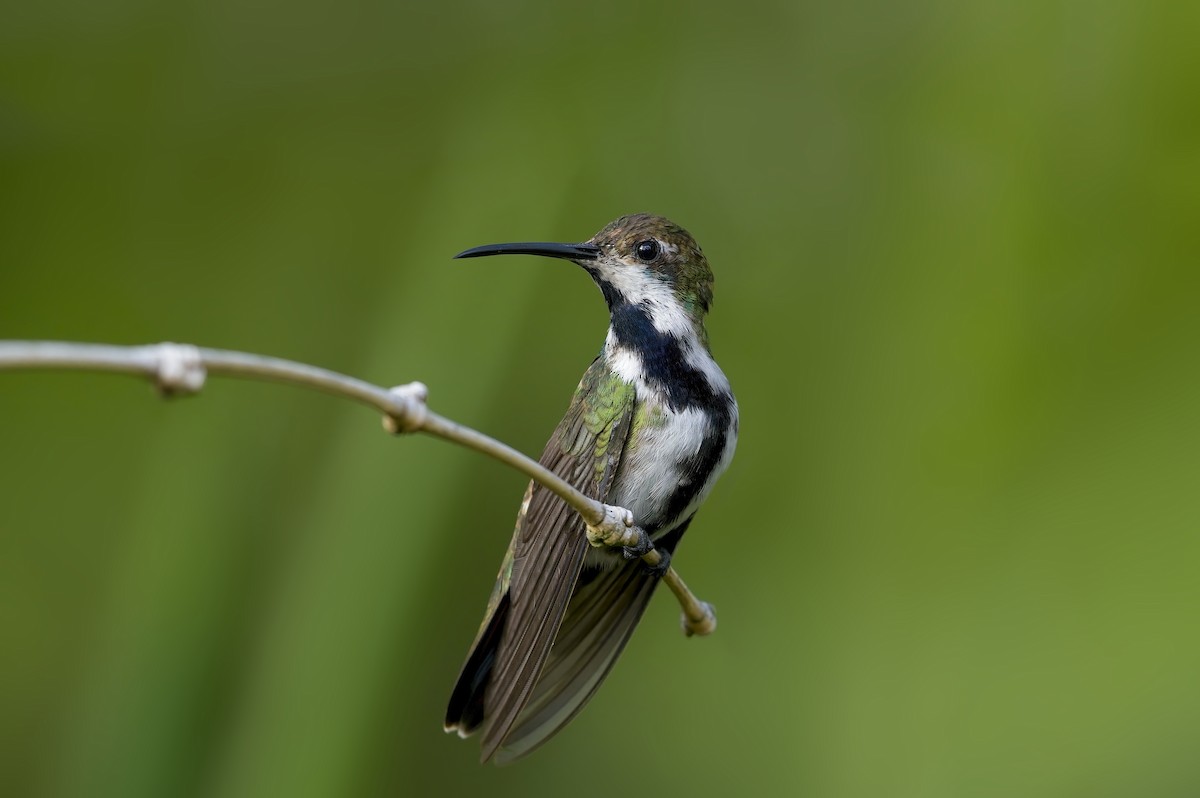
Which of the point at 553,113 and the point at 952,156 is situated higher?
the point at 952,156

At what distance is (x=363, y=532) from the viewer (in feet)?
8.00

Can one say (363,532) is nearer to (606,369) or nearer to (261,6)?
(606,369)

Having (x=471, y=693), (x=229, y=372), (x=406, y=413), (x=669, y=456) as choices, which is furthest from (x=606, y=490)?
(x=229, y=372)

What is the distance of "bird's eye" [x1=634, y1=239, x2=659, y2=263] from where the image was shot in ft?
7.76

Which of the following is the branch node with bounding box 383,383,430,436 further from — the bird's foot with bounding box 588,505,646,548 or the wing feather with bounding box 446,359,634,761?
the wing feather with bounding box 446,359,634,761

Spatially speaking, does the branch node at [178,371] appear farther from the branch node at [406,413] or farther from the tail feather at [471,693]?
the tail feather at [471,693]

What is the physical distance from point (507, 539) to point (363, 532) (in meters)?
0.55

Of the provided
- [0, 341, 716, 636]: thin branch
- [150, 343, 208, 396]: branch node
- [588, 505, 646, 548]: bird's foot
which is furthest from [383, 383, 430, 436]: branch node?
[588, 505, 646, 548]: bird's foot

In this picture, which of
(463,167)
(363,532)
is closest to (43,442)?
(363,532)

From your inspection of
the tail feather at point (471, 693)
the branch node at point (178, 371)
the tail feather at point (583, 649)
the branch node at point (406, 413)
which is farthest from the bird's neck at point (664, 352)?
the branch node at point (178, 371)

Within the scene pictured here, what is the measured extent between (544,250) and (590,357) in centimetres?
82

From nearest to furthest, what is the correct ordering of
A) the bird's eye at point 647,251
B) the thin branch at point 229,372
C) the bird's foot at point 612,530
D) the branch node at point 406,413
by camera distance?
the thin branch at point 229,372
the branch node at point 406,413
the bird's foot at point 612,530
the bird's eye at point 647,251

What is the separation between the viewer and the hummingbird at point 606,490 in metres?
1.98

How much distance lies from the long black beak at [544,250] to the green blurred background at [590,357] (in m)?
0.46
